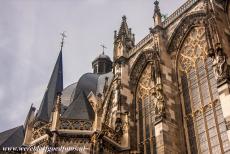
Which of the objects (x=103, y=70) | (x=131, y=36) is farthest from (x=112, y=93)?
(x=103, y=70)

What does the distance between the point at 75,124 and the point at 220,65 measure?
6.23 meters

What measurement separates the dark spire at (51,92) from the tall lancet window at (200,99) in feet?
22.2

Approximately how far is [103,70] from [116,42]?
39.1 ft

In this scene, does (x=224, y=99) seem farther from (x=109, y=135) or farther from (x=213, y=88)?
(x=109, y=135)

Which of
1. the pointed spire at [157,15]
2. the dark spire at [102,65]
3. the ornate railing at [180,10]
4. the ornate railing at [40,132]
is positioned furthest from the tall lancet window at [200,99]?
the dark spire at [102,65]

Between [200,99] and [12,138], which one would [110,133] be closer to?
[200,99]

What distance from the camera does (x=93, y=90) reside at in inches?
1078

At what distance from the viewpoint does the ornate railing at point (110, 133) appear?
1585 cm

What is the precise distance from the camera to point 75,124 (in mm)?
15625

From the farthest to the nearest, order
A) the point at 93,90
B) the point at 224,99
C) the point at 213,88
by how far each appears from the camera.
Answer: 1. the point at 93,90
2. the point at 213,88
3. the point at 224,99

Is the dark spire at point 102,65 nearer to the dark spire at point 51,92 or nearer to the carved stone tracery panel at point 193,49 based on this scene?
the dark spire at point 51,92

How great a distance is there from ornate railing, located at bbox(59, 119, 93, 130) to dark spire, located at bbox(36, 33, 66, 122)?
13.3 feet

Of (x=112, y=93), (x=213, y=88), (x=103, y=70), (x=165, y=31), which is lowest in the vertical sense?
(x=213, y=88)

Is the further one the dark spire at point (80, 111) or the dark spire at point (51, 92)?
the dark spire at point (51, 92)
